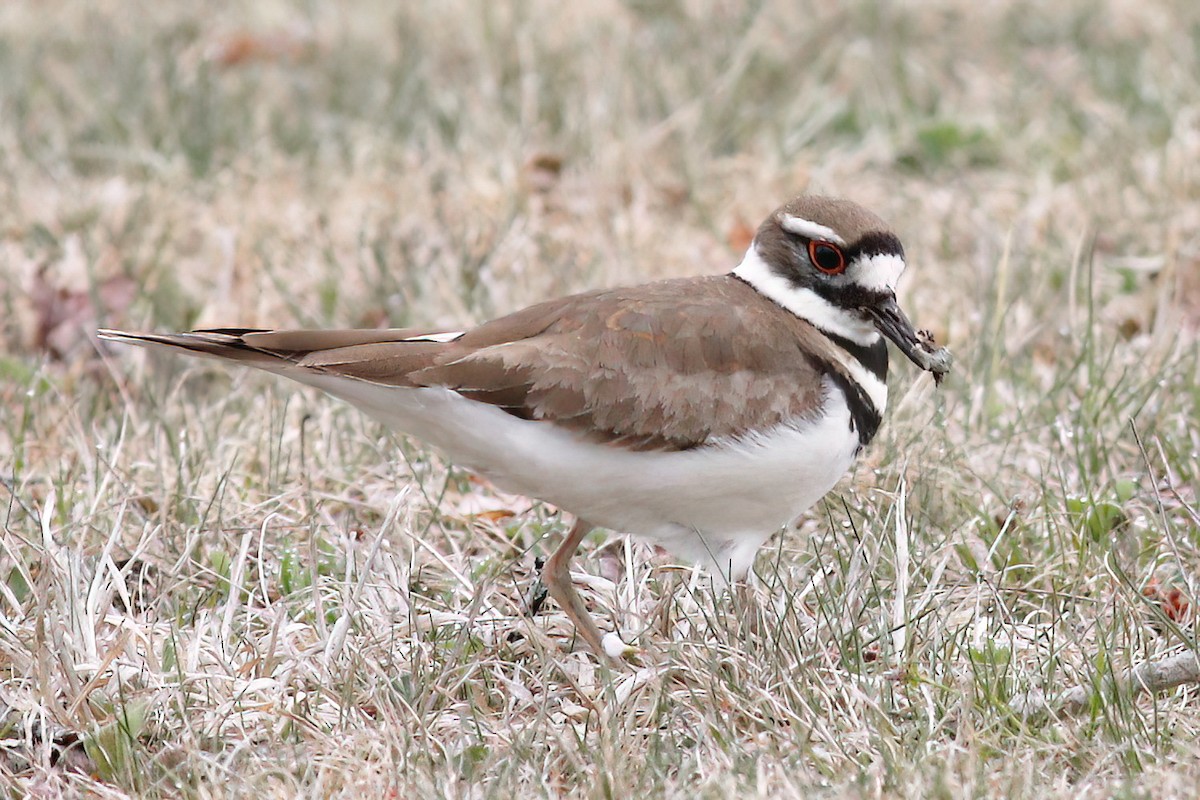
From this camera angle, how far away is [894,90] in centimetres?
720

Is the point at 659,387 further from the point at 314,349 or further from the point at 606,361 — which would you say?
the point at 314,349

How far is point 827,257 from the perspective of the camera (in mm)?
3656

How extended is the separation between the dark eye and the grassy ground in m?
0.53

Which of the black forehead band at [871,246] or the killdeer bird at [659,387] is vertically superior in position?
the black forehead band at [871,246]

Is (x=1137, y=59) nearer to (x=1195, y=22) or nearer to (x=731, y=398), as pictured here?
(x=1195, y=22)

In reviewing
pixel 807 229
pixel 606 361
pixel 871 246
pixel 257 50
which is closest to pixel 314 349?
pixel 606 361

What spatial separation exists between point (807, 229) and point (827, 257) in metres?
0.07

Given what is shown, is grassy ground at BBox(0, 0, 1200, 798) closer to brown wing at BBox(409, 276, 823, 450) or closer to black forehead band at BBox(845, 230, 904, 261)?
brown wing at BBox(409, 276, 823, 450)

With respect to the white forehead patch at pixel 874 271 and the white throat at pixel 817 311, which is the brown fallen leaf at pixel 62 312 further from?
the white forehead patch at pixel 874 271

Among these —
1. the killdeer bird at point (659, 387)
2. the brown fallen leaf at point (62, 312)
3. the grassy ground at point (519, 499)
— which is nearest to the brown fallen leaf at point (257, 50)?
the grassy ground at point (519, 499)

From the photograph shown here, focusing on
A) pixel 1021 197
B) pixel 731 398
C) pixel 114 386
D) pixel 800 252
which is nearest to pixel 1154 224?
pixel 1021 197

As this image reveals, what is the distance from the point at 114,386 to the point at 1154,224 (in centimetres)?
346

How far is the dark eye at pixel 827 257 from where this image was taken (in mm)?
3639

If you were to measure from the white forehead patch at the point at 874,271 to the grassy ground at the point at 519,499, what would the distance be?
0.47 meters
